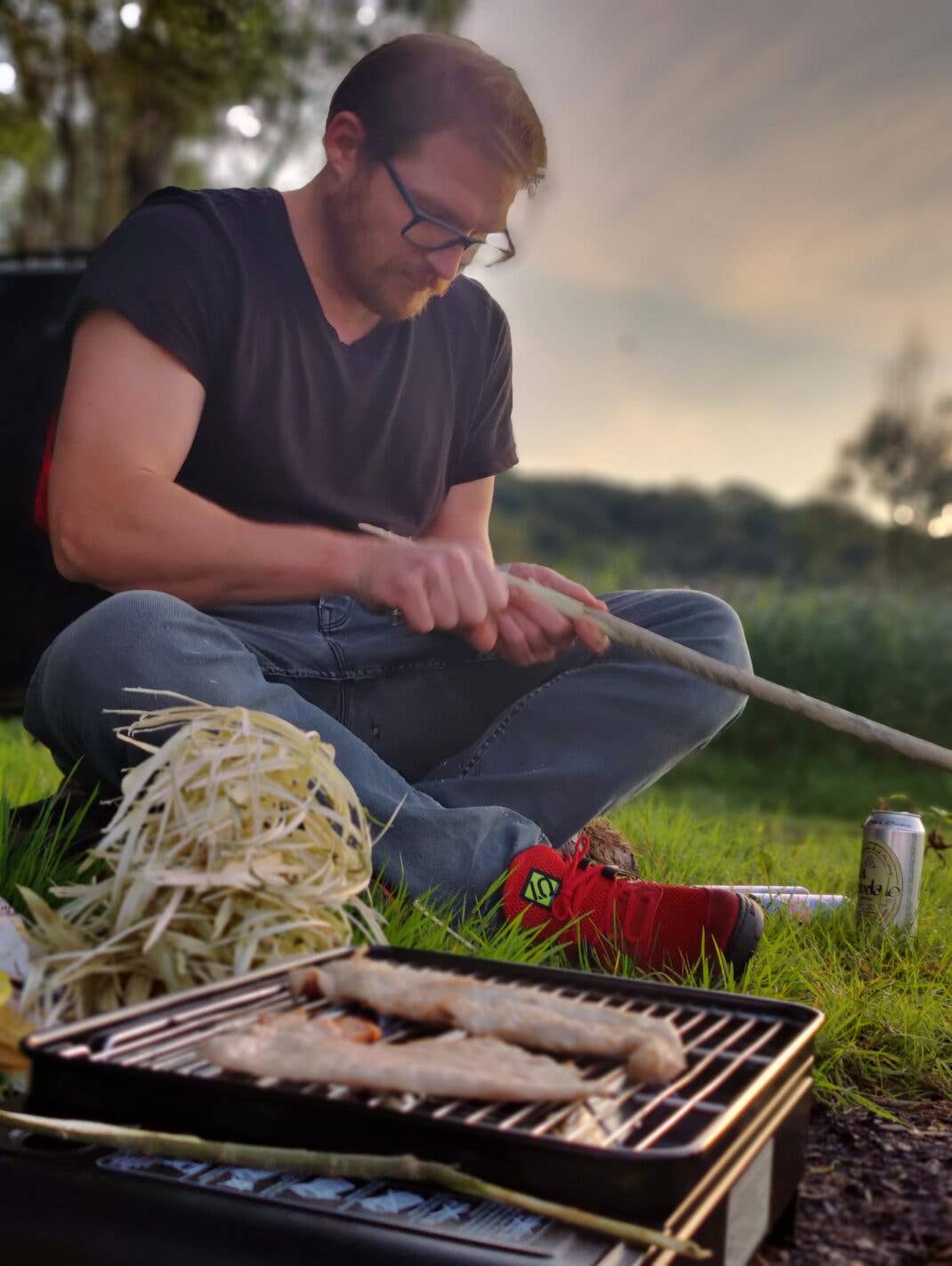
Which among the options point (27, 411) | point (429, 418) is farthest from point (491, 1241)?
point (27, 411)

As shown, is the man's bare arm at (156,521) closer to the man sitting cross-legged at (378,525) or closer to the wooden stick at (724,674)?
the man sitting cross-legged at (378,525)

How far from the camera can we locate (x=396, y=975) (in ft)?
4.01

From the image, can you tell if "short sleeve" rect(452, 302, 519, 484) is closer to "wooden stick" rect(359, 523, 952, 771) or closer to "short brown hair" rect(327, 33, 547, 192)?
"short brown hair" rect(327, 33, 547, 192)

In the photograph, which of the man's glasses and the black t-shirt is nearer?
the black t-shirt

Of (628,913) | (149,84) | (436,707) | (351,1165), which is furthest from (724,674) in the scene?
(149,84)

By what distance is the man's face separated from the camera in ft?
7.78

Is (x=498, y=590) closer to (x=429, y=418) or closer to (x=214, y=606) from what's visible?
(x=214, y=606)

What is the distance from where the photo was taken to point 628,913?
1912 mm

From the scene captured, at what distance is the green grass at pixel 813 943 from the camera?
69.4 inches

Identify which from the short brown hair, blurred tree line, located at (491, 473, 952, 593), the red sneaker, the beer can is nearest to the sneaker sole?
the red sneaker

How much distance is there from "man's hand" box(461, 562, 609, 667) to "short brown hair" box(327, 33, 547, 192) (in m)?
0.78

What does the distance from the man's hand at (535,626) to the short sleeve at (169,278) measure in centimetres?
64

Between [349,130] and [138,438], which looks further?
[349,130]

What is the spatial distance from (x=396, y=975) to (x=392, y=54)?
1861 mm
